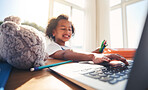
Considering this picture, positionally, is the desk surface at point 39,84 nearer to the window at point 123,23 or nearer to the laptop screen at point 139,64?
the laptop screen at point 139,64

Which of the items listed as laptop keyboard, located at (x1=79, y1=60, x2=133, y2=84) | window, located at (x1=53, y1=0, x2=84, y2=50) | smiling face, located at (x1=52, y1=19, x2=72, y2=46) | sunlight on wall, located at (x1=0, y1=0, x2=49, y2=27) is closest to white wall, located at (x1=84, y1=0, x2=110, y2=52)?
window, located at (x1=53, y1=0, x2=84, y2=50)

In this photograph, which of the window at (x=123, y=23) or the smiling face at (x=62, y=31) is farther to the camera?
the window at (x=123, y=23)

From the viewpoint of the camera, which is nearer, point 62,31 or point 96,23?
point 62,31

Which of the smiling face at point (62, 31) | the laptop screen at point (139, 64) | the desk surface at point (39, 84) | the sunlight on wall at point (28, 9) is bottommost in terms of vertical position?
the desk surface at point (39, 84)

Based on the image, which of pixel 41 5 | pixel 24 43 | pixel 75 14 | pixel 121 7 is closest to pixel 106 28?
pixel 121 7

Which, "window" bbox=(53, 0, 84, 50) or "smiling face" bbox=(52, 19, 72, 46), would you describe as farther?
"window" bbox=(53, 0, 84, 50)

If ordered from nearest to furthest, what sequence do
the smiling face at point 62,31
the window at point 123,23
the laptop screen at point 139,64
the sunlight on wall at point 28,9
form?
the laptop screen at point 139,64 → the smiling face at point 62,31 → the sunlight on wall at point 28,9 → the window at point 123,23

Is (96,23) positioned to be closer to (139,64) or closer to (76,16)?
(76,16)

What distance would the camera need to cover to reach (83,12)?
217 cm

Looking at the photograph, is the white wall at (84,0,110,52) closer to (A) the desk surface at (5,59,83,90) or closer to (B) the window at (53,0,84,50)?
(B) the window at (53,0,84,50)

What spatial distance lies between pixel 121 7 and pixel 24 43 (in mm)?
2525

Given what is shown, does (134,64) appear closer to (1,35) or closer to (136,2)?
(1,35)

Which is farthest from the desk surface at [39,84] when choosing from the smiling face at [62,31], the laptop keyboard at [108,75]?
the smiling face at [62,31]

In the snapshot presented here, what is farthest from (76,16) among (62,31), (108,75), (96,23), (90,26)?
(108,75)
